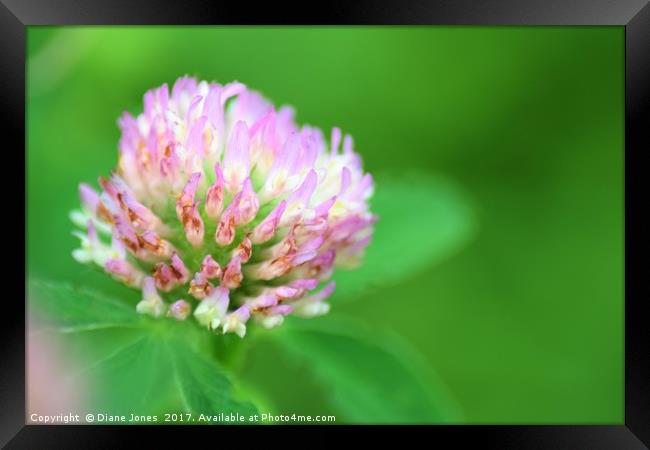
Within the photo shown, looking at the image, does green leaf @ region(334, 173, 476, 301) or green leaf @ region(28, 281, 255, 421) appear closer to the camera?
green leaf @ region(28, 281, 255, 421)

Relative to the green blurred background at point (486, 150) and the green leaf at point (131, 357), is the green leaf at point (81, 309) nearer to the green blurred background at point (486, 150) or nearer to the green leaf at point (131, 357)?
the green leaf at point (131, 357)

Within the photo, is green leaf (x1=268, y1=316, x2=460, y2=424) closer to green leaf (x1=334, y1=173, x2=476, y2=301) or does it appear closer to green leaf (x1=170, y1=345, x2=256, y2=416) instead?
green leaf (x1=334, y1=173, x2=476, y2=301)

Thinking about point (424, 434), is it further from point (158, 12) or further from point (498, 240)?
point (498, 240)

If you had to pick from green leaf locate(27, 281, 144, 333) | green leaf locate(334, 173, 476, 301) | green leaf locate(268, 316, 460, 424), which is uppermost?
green leaf locate(334, 173, 476, 301)

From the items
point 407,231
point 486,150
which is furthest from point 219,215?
point 486,150

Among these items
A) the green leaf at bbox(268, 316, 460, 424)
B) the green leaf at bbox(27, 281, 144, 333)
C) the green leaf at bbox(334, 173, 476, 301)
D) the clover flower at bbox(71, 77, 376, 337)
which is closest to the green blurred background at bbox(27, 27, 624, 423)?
the green leaf at bbox(334, 173, 476, 301)

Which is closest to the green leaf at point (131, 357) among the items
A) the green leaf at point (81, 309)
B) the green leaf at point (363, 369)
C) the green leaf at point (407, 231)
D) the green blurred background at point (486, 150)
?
the green leaf at point (81, 309)

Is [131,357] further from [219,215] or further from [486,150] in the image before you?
[486,150]
